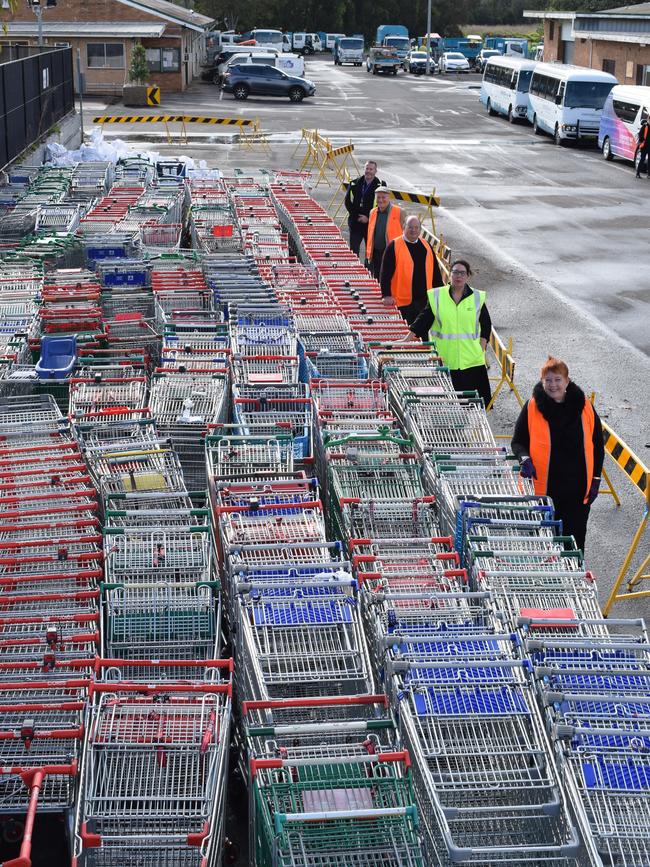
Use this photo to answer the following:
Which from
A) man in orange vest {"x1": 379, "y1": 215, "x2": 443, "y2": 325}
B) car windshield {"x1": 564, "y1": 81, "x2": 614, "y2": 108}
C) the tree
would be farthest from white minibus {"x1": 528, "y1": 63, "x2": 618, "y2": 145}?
man in orange vest {"x1": 379, "y1": 215, "x2": 443, "y2": 325}

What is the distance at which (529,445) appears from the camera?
26.7 feet

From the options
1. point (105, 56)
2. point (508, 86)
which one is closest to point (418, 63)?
point (105, 56)

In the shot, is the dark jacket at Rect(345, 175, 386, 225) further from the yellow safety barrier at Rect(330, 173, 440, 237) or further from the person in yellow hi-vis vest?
the person in yellow hi-vis vest

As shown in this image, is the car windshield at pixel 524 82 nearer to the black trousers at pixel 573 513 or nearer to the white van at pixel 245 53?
the white van at pixel 245 53

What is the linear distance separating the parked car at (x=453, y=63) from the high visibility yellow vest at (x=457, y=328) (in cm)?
6131

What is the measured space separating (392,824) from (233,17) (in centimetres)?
8110

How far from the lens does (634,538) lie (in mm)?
9328

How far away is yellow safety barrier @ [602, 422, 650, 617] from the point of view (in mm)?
8719

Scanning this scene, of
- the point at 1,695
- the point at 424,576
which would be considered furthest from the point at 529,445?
the point at 1,695

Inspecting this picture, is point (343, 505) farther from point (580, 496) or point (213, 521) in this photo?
point (580, 496)

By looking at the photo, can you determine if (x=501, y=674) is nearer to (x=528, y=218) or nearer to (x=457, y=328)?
(x=457, y=328)

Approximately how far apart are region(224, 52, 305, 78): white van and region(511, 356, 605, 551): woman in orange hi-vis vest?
4228cm

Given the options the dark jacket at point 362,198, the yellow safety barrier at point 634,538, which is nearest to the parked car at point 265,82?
the dark jacket at point 362,198

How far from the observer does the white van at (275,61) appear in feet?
159
